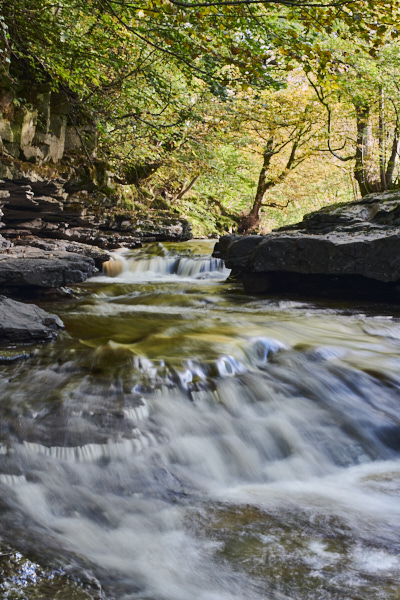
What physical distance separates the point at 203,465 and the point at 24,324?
2979 mm

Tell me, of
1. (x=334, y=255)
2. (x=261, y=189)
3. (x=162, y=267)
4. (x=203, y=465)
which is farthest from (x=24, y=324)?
(x=261, y=189)

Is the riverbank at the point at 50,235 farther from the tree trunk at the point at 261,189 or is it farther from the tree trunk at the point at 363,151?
the tree trunk at the point at 363,151

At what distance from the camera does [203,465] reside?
2.95 m

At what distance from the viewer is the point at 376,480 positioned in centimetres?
282

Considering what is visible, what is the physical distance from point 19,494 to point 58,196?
34.6 feet

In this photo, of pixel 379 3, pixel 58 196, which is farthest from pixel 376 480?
pixel 58 196

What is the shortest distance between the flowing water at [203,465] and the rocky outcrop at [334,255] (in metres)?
1.65

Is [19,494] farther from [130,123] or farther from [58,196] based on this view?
[130,123]

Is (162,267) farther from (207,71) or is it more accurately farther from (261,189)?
(261,189)

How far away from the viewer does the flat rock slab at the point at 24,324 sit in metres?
4.71

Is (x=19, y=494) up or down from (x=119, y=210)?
down

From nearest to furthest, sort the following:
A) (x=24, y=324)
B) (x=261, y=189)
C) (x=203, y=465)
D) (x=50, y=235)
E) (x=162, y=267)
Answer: (x=203, y=465), (x=24, y=324), (x=162, y=267), (x=50, y=235), (x=261, y=189)

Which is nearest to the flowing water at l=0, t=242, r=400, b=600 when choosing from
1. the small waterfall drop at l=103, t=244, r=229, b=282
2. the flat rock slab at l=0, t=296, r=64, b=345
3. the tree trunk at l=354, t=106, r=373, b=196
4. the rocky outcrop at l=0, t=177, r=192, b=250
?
the flat rock slab at l=0, t=296, r=64, b=345

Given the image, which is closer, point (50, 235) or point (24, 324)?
point (24, 324)
